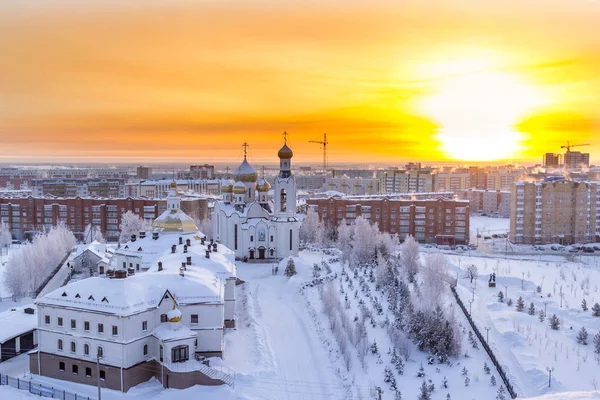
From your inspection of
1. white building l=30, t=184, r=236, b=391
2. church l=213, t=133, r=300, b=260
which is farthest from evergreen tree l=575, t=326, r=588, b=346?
church l=213, t=133, r=300, b=260

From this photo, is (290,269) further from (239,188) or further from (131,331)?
(131,331)

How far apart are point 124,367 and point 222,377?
10.8 ft

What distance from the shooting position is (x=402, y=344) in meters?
22.9

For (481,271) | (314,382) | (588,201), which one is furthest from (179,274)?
(588,201)

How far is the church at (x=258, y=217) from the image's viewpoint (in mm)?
42062

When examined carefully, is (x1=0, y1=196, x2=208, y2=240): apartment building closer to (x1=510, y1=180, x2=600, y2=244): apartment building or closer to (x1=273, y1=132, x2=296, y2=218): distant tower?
(x1=273, y1=132, x2=296, y2=218): distant tower

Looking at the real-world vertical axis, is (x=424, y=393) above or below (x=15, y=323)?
below

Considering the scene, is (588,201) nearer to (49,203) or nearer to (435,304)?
(435,304)

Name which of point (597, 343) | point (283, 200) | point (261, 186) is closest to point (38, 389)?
point (597, 343)

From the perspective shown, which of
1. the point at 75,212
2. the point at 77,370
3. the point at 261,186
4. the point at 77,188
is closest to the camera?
the point at 77,370

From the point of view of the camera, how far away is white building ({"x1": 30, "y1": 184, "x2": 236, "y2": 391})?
1909 cm

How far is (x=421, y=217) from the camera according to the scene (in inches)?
2231

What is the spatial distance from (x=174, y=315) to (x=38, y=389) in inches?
199

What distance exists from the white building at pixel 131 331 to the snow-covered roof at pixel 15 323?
7.76 feet
